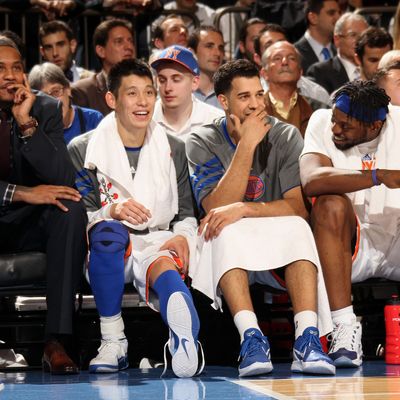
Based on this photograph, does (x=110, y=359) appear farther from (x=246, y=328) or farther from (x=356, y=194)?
(x=356, y=194)

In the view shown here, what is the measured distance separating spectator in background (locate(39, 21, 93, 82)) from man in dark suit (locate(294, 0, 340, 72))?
2008 mm

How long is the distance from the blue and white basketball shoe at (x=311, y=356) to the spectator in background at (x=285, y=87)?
2529mm

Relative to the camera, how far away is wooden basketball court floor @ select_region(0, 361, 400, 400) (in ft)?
12.9

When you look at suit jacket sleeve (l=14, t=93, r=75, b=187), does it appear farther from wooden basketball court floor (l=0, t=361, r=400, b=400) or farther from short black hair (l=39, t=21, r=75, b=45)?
short black hair (l=39, t=21, r=75, b=45)

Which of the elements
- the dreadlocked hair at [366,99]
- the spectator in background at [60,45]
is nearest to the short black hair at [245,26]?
the spectator in background at [60,45]

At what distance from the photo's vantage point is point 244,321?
4699 mm

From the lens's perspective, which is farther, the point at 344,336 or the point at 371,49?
the point at 371,49

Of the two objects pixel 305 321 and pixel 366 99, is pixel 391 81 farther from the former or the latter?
pixel 305 321

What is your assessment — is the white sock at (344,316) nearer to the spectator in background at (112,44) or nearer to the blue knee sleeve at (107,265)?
the blue knee sleeve at (107,265)

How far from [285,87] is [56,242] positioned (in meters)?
2.78

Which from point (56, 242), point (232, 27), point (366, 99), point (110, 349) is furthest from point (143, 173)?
point (232, 27)

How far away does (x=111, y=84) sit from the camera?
222 inches

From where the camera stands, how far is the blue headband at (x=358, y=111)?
5258 millimetres

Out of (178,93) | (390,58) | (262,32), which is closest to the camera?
(390,58)
